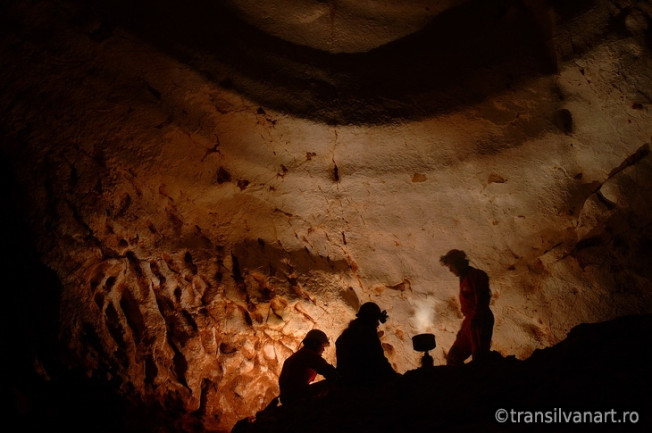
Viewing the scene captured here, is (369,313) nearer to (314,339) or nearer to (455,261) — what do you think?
(314,339)

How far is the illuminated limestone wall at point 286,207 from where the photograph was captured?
12.8 feet

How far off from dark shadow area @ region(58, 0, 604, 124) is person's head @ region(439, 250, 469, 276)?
169cm

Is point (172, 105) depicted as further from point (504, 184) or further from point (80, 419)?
point (504, 184)

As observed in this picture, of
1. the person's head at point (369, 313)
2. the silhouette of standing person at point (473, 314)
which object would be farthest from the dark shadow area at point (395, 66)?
the person's head at point (369, 313)

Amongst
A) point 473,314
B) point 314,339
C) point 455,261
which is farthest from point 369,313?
point 455,261

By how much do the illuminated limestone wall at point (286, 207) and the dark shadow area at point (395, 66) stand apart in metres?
0.15

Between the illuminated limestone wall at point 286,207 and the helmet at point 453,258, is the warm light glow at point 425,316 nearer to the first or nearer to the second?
the illuminated limestone wall at point 286,207

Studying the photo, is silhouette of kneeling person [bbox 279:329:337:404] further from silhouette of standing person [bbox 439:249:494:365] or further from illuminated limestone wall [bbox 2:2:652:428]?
silhouette of standing person [bbox 439:249:494:365]

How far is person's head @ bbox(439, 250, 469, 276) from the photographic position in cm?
502

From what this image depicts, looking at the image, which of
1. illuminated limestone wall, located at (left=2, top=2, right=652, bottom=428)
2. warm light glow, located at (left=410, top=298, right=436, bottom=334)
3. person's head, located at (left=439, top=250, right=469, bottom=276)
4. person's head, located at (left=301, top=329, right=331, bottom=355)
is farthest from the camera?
warm light glow, located at (left=410, top=298, right=436, bottom=334)

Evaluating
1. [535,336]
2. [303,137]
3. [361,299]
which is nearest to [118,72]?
[303,137]

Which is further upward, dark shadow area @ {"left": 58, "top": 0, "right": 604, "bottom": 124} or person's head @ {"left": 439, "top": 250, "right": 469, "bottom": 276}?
dark shadow area @ {"left": 58, "top": 0, "right": 604, "bottom": 124}

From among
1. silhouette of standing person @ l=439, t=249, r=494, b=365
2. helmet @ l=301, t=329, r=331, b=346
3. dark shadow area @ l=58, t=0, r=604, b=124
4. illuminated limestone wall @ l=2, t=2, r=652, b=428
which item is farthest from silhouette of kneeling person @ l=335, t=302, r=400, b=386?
dark shadow area @ l=58, t=0, r=604, b=124

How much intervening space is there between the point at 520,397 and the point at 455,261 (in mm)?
2705
